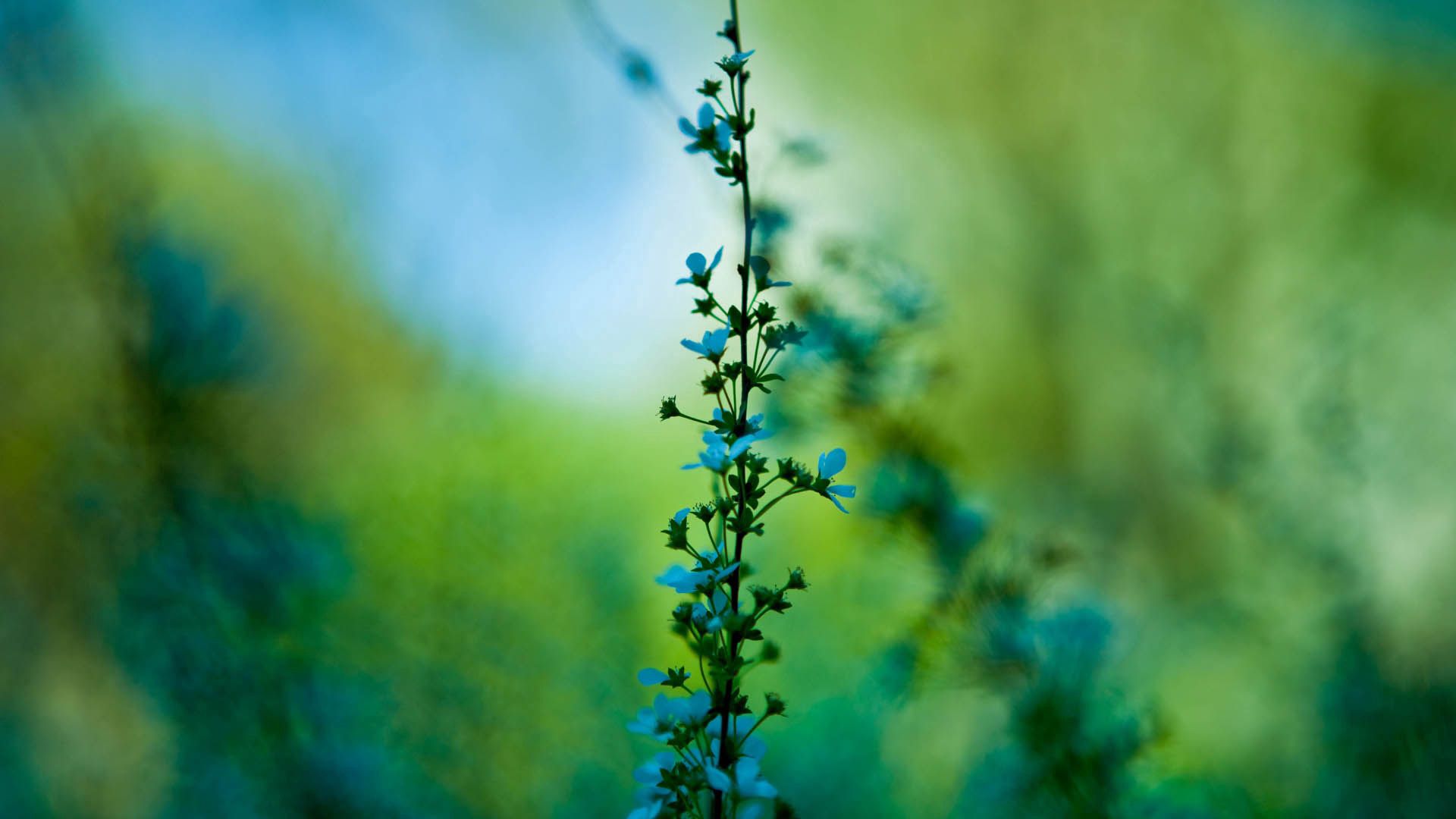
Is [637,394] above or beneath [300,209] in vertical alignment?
beneath

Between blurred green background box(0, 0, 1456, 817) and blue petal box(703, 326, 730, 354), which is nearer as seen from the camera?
blue petal box(703, 326, 730, 354)

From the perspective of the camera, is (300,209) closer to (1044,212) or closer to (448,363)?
(448,363)

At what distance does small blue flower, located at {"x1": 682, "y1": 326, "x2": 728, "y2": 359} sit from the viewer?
0.71 ft

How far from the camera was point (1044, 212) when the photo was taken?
1460 mm

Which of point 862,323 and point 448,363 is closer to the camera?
point 862,323

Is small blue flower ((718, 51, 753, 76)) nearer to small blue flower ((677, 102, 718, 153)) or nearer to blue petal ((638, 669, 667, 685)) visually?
small blue flower ((677, 102, 718, 153))

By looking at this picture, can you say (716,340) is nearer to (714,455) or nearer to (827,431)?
(714,455)

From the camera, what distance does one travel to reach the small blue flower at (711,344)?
0.22 meters

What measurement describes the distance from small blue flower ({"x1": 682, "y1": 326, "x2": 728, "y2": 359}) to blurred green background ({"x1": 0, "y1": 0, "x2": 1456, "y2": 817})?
0.14 metres

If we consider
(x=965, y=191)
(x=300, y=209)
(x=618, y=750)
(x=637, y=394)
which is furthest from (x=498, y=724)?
(x=965, y=191)

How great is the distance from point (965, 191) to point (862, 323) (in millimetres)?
1176

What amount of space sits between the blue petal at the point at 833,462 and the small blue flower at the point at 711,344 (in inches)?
1.7

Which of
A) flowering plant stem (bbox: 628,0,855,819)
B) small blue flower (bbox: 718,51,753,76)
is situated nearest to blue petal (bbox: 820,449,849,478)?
flowering plant stem (bbox: 628,0,855,819)

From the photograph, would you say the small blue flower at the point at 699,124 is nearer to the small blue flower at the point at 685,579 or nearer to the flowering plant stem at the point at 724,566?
the flowering plant stem at the point at 724,566
